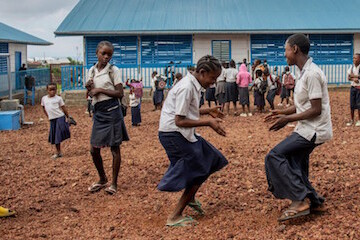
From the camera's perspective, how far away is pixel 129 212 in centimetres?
510

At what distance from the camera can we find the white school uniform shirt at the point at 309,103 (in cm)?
412

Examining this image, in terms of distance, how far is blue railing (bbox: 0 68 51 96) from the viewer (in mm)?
20969

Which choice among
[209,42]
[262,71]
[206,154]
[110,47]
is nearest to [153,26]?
[209,42]

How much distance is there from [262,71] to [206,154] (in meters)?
9.80

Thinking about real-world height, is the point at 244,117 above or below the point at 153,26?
A: below

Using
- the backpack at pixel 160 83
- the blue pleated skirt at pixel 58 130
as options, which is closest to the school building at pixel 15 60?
the backpack at pixel 160 83

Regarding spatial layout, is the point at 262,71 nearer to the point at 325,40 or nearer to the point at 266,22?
the point at 266,22

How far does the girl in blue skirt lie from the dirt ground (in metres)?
0.43

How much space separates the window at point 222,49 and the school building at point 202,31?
43 millimetres

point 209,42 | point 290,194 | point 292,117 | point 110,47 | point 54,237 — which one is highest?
point 209,42

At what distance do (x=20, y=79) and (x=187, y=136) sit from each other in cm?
1974

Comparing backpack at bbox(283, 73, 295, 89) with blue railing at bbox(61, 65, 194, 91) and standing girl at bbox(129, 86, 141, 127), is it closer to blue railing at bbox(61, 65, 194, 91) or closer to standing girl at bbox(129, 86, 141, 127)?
standing girl at bbox(129, 86, 141, 127)

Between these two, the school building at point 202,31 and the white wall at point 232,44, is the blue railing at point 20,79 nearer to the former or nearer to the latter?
the school building at point 202,31

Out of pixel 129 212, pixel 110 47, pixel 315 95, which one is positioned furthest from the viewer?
pixel 110 47
